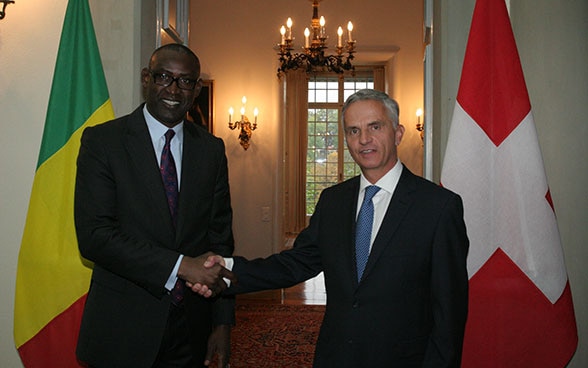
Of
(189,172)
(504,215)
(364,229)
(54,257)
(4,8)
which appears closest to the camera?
(364,229)

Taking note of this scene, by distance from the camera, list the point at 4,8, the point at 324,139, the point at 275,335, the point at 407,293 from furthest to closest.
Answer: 1. the point at 324,139
2. the point at 275,335
3. the point at 4,8
4. the point at 407,293

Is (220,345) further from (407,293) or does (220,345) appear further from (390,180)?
(390,180)

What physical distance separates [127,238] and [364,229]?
0.79 metres

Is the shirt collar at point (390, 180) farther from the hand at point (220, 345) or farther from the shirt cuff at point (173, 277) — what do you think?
the hand at point (220, 345)

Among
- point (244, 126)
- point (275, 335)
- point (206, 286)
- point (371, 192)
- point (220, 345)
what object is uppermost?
point (244, 126)

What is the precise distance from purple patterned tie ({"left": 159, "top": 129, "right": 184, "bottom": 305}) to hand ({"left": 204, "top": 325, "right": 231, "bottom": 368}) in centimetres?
26

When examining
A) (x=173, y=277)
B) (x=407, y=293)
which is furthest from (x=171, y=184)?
(x=407, y=293)

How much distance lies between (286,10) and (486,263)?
5328 millimetres

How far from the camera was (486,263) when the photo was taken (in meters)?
2.40

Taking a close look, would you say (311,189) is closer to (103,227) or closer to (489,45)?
(489,45)

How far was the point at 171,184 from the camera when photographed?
6.31 feet

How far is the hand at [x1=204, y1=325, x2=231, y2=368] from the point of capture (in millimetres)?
2055

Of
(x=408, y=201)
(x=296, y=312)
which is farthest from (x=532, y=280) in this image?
(x=296, y=312)

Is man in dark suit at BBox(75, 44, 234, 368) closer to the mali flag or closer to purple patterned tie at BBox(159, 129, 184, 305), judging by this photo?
purple patterned tie at BBox(159, 129, 184, 305)
